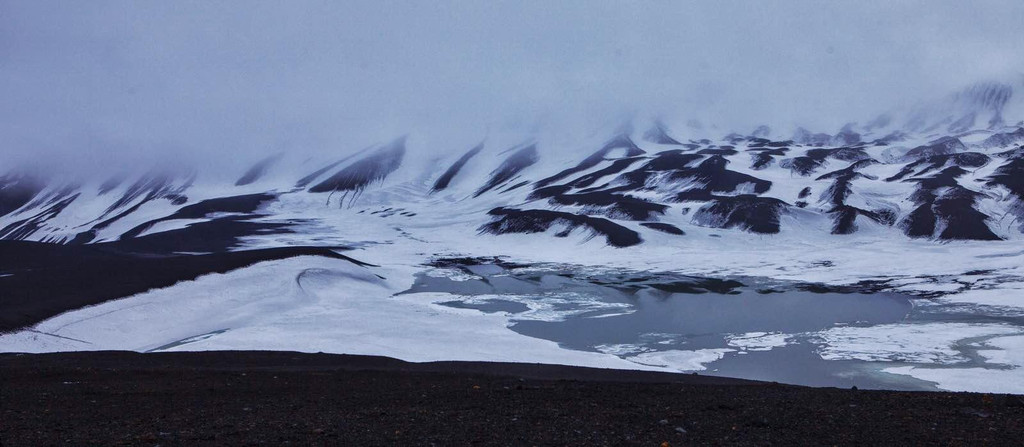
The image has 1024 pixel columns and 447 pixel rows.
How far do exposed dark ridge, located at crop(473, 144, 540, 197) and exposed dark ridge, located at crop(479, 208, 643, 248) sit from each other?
40848 mm

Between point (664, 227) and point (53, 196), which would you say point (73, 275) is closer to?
point (664, 227)

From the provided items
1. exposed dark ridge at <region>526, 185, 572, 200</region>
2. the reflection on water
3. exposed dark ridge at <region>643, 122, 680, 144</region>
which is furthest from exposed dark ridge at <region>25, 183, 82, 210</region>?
the reflection on water

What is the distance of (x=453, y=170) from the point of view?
158750 mm

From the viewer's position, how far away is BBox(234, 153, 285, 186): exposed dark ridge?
16925cm

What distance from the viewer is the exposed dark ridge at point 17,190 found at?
17682 cm

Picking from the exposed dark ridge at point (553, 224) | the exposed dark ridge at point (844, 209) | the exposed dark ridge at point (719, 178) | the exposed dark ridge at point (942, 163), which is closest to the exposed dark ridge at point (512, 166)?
the exposed dark ridge at point (719, 178)

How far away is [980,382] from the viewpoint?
20.0 m

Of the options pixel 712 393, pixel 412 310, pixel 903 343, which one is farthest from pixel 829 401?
pixel 412 310

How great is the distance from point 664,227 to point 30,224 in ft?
414

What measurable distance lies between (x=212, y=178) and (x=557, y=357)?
167m

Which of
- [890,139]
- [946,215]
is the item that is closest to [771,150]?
[890,139]

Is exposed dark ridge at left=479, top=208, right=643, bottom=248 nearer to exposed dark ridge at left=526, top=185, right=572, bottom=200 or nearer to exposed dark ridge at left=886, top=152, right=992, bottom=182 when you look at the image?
exposed dark ridge at left=526, top=185, right=572, bottom=200

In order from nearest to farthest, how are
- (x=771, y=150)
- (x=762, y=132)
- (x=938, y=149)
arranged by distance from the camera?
1. (x=938, y=149)
2. (x=771, y=150)
3. (x=762, y=132)

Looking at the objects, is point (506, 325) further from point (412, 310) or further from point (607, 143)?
point (607, 143)
